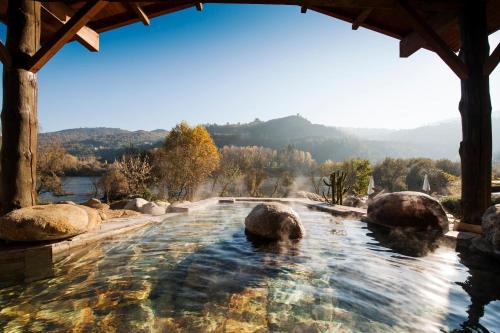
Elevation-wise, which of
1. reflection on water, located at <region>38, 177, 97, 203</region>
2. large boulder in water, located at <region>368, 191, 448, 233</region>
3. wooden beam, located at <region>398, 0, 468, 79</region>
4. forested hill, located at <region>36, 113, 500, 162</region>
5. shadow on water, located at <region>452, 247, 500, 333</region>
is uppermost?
forested hill, located at <region>36, 113, 500, 162</region>

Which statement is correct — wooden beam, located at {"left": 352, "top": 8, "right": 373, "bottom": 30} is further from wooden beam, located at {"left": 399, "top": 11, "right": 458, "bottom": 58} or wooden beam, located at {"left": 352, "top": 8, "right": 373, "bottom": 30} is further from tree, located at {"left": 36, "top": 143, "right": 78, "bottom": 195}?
tree, located at {"left": 36, "top": 143, "right": 78, "bottom": 195}

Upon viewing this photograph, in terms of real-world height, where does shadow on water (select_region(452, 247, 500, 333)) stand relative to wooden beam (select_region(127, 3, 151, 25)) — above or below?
below

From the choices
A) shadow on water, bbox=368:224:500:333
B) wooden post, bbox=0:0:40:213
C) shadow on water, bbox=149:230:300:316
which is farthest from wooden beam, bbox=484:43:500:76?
wooden post, bbox=0:0:40:213

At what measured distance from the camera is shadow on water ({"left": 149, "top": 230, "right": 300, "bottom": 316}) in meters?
2.76

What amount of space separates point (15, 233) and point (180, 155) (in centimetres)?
1722

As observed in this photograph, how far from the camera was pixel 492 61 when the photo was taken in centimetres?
505

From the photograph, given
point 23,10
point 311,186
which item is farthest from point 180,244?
point 311,186

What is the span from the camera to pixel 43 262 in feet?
12.0

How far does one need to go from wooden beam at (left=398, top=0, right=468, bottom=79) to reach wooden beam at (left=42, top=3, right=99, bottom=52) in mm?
6211

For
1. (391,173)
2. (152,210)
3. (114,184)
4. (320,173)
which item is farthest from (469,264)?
(391,173)

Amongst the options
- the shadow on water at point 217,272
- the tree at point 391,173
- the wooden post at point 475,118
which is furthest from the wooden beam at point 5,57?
the tree at point 391,173

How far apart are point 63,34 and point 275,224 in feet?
15.7

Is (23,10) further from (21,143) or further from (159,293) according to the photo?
(159,293)

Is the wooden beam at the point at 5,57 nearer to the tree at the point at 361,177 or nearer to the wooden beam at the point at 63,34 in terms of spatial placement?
the wooden beam at the point at 63,34
